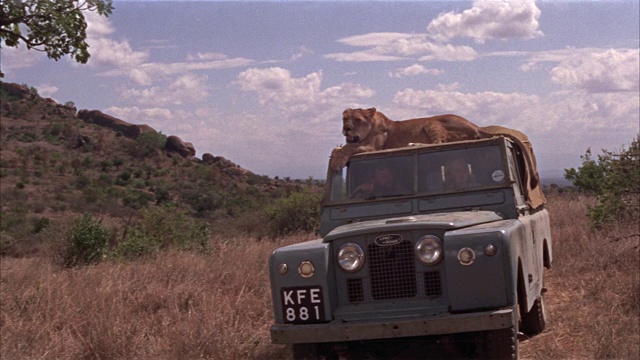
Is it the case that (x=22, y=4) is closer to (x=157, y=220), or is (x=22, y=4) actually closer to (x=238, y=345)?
(x=238, y=345)

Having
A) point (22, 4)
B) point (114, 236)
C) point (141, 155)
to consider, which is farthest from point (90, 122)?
point (22, 4)

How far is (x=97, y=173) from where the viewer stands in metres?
41.1

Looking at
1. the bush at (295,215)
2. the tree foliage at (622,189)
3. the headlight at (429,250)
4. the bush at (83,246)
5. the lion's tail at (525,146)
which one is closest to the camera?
the headlight at (429,250)

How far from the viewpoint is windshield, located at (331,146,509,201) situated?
21.5 ft

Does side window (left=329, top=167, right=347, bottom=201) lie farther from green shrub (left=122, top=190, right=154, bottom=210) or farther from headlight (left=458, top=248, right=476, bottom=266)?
green shrub (left=122, top=190, right=154, bottom=210)

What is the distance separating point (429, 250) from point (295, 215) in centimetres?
1248

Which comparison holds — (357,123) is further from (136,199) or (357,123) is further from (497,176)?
(136,199)

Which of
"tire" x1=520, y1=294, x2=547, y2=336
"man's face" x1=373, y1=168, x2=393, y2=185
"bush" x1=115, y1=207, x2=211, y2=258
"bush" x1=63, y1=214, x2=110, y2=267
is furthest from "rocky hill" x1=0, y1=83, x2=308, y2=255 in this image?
"tire" x1=520, y1=294, x2=547, y2=336

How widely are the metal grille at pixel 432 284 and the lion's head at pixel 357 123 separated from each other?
2438 mm

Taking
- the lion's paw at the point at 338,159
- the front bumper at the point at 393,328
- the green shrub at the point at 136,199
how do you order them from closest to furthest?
the front bumper at the point at 393,328
the lion's paw at the point at 338,159
the green shrub at the point at 136,199

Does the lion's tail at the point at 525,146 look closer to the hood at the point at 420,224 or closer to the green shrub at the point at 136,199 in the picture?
the hood at the point at 420,224

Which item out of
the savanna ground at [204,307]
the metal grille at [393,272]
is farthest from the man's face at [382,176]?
the savanna ground at [204,307]

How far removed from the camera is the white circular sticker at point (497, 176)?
6.50 m

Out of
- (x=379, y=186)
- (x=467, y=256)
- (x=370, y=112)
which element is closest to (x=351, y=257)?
(x=467, y=256)
